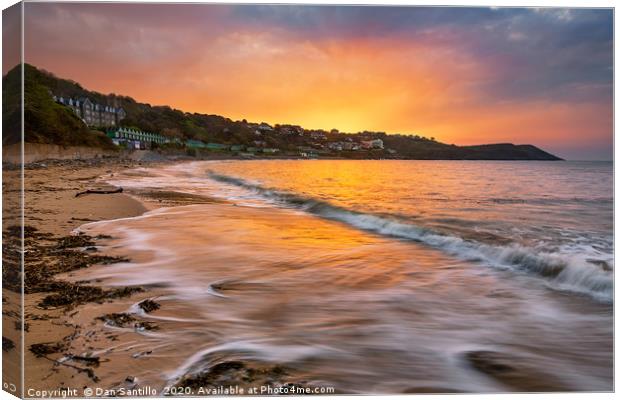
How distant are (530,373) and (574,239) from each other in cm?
297

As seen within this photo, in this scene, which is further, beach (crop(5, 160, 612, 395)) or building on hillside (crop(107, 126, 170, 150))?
building on hillside (crop(107, 126, 170, 150))

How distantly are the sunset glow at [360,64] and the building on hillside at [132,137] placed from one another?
1.64 m

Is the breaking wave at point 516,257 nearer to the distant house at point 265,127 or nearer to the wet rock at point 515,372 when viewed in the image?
the wet rock at point 515,372

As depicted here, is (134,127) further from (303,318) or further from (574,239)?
(574,239)

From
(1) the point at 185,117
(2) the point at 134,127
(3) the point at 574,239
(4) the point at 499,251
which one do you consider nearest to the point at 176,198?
(2) the point at 134,127

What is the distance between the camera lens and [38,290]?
9.11 feet

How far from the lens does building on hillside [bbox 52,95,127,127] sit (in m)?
4.56

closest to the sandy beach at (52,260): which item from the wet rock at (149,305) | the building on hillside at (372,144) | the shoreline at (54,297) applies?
the shoreline at (54,297)

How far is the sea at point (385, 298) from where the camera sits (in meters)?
2.14

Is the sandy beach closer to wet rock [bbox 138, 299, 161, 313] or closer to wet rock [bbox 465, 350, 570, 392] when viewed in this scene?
wet rock [bbox 138, 299, 161, 313]

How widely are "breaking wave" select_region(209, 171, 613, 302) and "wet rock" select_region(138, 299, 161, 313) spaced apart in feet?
9.14

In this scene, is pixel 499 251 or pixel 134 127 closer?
pixel 499 251

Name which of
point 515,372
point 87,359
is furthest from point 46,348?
point 515,372

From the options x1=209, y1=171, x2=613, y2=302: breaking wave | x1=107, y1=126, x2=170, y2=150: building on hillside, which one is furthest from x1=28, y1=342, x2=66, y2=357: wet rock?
x1=107, y1=126, x2=170, y2=150: building on hillside
